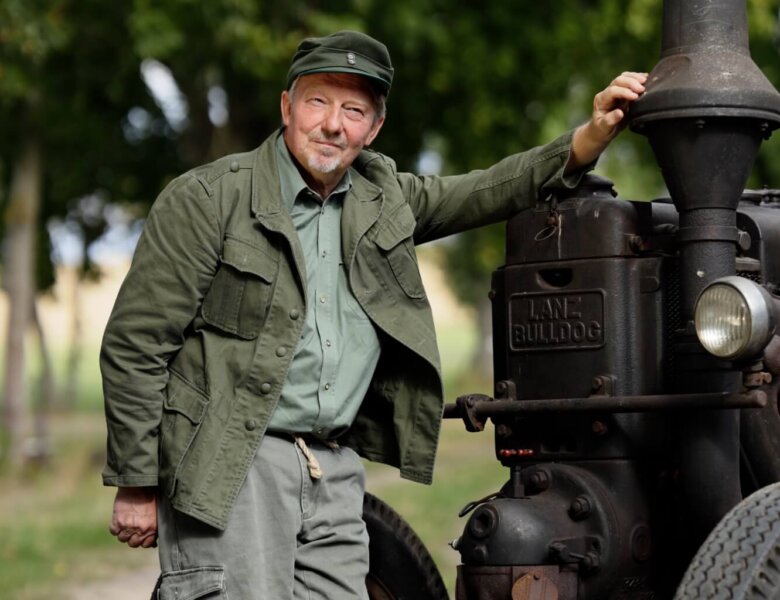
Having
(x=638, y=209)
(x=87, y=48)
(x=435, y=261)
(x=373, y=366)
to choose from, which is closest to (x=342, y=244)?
(x=373, y=366)

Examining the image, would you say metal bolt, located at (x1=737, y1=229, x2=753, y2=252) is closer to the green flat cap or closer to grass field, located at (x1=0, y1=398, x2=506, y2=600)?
the green flat cap

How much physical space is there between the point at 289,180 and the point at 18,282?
1188 centimetres

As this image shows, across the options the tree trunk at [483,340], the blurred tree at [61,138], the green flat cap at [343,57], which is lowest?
the green flat cap at [343,57]

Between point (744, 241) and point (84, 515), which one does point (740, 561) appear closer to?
point (744, 241)

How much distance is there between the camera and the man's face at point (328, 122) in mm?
4340

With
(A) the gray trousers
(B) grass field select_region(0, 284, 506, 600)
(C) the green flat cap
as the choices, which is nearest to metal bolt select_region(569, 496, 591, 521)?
(A) the gray trousers

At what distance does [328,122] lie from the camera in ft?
14.2

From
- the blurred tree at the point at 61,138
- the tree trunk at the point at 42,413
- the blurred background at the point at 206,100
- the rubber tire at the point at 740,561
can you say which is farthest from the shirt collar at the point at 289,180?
the tree trunk at the point at 42,413

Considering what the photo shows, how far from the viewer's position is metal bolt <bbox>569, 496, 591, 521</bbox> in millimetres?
4281

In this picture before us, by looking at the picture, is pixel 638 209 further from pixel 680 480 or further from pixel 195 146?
pixel 195 146

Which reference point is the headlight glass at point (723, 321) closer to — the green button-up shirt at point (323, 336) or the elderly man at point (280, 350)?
the elderly man at point (280, 350)

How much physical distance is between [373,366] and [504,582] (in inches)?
26.5

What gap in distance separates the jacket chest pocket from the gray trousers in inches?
12.0

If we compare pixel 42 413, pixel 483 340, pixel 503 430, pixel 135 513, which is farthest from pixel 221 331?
pixel 483 340
